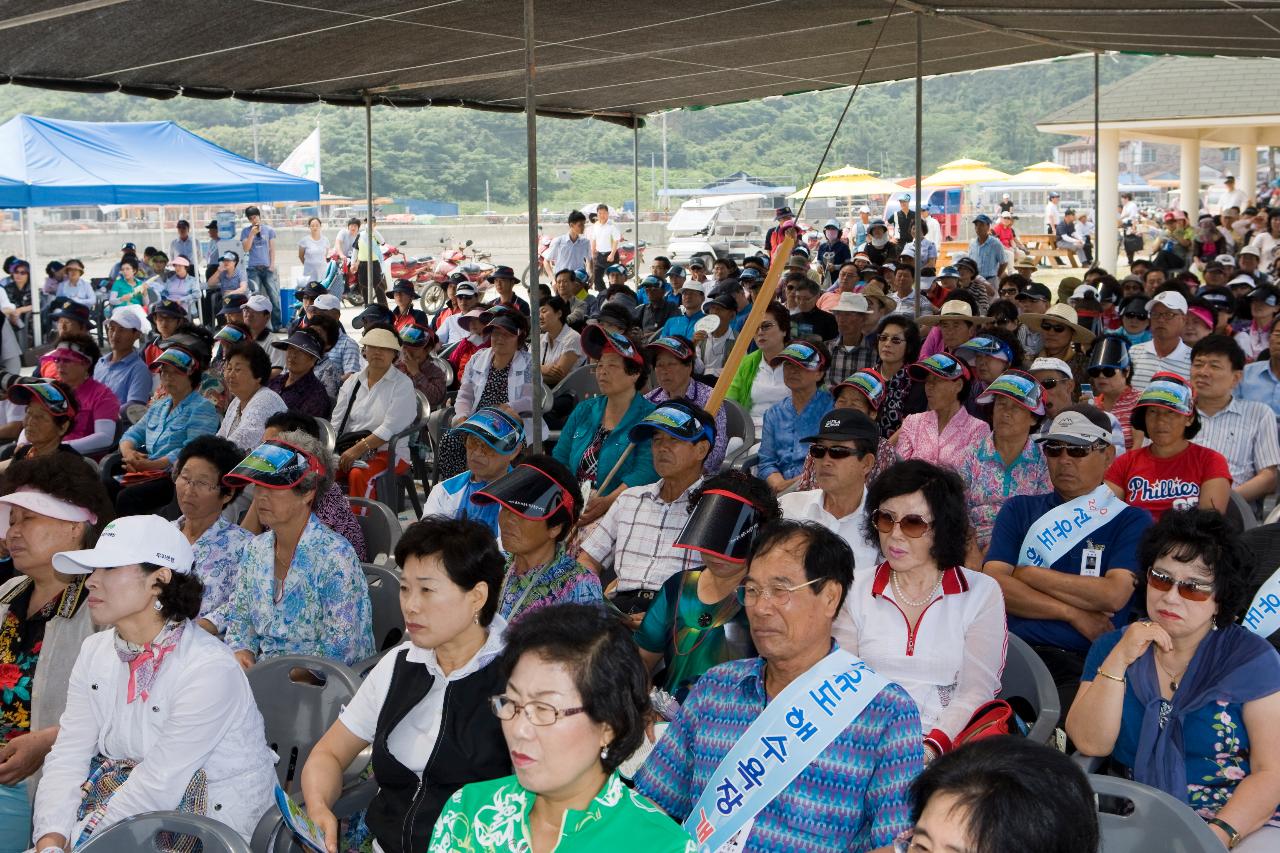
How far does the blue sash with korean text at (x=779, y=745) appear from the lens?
2342mm

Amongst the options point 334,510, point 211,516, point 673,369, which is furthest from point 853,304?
point 211,516

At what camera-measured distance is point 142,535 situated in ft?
9.96

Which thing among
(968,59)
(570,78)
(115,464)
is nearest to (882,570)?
(115,464)

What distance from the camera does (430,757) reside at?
2.64m

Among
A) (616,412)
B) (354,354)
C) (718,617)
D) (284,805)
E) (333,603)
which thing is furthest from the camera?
(354,354)

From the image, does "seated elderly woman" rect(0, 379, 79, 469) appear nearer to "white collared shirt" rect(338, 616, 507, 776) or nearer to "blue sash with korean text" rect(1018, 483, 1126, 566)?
"white collared shirt" rect(338, 616, 507, 776)

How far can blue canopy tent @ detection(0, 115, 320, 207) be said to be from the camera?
12.8 meters

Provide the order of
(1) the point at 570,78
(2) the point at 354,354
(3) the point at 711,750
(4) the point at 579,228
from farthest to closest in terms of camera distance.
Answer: (4) the point at 579,228, (1) the point at 570,78, (2) the point at 354,354, (3) the point at 711,750

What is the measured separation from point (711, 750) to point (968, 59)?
9.23 metres

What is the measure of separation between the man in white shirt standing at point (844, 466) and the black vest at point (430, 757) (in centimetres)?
168

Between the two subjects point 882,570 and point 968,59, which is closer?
point 882,570

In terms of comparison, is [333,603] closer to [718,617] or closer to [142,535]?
[142,535]

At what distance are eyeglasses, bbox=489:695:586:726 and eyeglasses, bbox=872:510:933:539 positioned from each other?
1.41 meters

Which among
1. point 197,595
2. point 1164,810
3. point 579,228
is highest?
point 579,228
